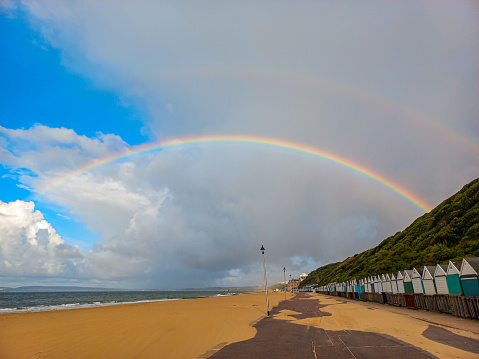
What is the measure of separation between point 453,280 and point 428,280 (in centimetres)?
491

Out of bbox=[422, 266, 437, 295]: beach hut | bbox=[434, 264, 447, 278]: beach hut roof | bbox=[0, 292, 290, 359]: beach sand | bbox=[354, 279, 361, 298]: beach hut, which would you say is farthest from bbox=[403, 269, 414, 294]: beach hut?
bbox=[354, 279, 361, 298]: beach hut

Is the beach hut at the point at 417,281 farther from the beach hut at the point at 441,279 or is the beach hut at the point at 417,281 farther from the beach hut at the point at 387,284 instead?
the beach hut at the point at 387,284

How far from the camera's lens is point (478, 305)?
18750 mm

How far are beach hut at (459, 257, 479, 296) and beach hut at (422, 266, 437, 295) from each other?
17.3 ft

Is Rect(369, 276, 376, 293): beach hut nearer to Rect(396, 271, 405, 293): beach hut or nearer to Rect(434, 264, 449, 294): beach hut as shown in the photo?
Rect(396, 271, 405, 293): beach hut

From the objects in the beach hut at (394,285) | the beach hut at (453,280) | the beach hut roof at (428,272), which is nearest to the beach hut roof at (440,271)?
the beach hut at (453,280)

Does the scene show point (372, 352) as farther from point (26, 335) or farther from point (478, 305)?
point (26, 335)

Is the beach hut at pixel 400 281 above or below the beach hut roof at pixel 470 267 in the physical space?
below

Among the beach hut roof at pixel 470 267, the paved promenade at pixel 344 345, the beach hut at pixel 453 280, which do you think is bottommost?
the paved promenade at pixel 344 345

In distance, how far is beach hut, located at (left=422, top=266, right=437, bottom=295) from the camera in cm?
2803

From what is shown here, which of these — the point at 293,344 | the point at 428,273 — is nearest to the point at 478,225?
the point at 428,273

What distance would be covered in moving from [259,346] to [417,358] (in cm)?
699

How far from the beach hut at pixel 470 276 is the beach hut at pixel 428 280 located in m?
5.26

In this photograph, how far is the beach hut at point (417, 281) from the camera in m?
30.5
